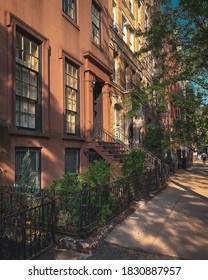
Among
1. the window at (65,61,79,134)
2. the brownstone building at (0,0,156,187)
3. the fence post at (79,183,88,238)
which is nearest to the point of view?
the fence post at (79,183,88,238)

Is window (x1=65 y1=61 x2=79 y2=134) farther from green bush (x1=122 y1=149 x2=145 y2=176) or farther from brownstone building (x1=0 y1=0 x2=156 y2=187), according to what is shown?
green bush (x1=122 y1=149 x2=145 y2=176)

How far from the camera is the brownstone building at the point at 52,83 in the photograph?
25.8ft

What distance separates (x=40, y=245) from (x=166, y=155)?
19.9 meters

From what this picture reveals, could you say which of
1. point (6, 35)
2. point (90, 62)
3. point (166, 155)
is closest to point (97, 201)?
point (6, 35)

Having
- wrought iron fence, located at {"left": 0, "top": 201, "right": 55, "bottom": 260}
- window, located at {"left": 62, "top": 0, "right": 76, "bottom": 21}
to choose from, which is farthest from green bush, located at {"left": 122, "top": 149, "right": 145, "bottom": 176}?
window, located at {"left": 62, "top": 0, "right": 76, "bottom": 21}

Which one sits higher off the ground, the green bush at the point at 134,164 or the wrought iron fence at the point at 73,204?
the green bush at the point at 134,164

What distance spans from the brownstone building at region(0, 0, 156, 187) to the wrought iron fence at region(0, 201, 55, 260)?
109 inches

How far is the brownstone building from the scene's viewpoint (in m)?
7.87

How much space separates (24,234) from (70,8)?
1038 centimetres

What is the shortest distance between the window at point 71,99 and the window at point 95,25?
3136 millimetres

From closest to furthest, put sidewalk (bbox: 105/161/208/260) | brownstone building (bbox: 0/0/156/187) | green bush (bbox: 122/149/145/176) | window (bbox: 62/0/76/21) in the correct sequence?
sidewalk (bbox: 105/161/208/260)
brownstone building (bbox: 0/0/156/187)
green bush (bbox: 122/149/145/176)
window (bbox: 62/0/76/21)

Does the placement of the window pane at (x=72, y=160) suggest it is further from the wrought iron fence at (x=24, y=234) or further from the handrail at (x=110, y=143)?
the wrought iron fence at (x=24, y=234)

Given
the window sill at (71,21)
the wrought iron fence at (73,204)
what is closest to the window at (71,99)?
the window sill at (71,21)

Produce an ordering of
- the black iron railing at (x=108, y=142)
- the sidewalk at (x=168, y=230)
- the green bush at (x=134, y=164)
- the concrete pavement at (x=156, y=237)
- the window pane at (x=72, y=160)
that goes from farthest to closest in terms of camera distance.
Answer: the black iron railing at (x=108, y=142) < the window pane at (x=72, y=160) < the green bush at (x=134, y=164) < the sidewalk at (x=168, y=230) < the concrete pavement at (x=156, y=237)
